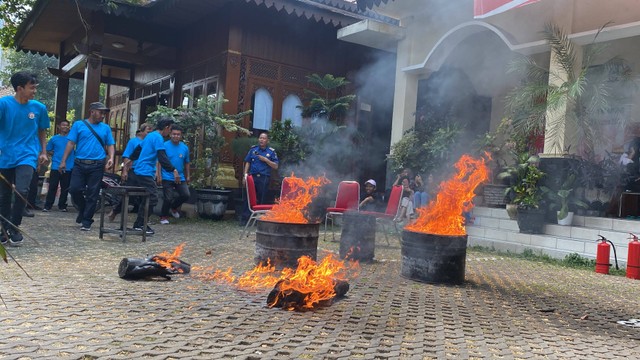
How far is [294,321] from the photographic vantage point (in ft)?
13.8

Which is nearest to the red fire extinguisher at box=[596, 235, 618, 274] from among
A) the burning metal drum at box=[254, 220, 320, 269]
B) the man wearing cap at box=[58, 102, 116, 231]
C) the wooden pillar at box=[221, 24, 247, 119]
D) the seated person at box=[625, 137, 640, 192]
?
the seated person at box=[625, 137, 640, 192]

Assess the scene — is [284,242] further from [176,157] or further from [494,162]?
[494,162]

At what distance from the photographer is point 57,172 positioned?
11625 millimetres

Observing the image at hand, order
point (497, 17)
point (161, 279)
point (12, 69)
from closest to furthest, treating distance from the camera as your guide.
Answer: point (161, 279) → point (497, 17) → point (12, 69)

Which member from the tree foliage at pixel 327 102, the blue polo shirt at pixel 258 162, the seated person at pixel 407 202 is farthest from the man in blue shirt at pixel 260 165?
the seated person at pixel 407 202

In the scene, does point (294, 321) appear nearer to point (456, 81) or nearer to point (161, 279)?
point (161, 279)

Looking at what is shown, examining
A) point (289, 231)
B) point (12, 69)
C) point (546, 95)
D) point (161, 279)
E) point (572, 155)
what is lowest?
point (161, 279)

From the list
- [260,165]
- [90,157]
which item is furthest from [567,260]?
[90,157]

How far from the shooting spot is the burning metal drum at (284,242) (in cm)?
626

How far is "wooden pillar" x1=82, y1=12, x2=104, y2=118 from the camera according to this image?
1248 centimetres

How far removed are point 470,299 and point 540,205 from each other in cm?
495

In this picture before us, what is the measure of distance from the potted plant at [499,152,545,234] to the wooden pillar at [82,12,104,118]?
32.9 feet

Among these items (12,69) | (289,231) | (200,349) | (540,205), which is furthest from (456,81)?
(12,69)

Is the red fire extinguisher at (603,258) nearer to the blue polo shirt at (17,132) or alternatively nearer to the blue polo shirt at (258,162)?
the blue polo shirt at (258,162)
